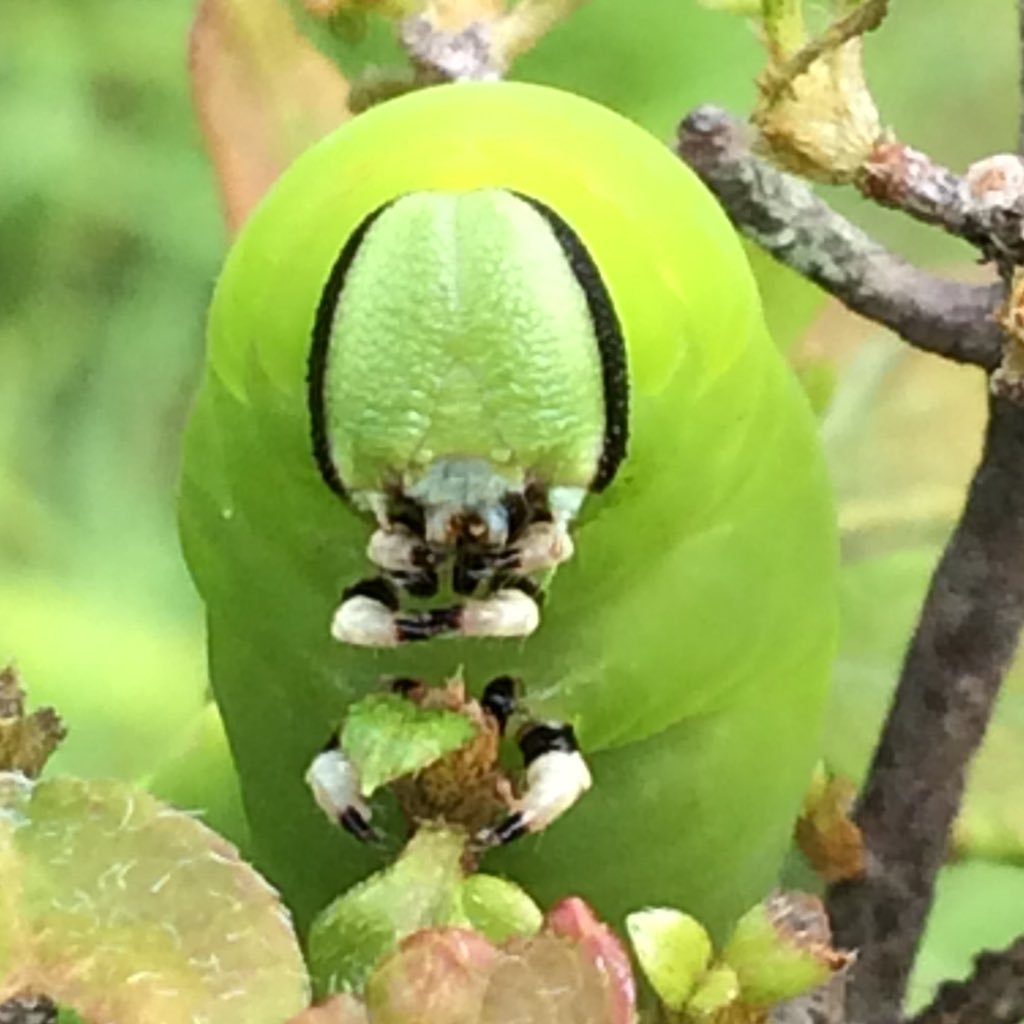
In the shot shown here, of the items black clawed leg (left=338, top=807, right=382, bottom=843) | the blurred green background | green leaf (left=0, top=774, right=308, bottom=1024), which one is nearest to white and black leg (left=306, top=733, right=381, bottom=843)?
black clawed leg (left=338, top=807, right=382, bottom=843)

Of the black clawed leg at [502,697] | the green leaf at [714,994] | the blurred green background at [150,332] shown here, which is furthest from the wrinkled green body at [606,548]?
the blurred green background at [150,332]

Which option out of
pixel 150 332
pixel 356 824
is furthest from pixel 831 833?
pixel 150 332

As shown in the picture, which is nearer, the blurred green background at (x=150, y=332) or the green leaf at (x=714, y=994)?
the green leaf at (x=714, y=994)

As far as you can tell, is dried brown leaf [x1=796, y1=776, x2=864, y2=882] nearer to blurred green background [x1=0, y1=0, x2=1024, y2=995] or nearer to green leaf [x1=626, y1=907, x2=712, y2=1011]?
green leaf [x1=626, y1=907, x2=712, y2=1011]

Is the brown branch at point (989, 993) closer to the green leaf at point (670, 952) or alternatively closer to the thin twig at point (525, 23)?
the green leaf at point (670, 952)

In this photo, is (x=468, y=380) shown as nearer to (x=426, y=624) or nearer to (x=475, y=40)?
(x=426, y=624)

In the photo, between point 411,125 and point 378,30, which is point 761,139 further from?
point 378,30
